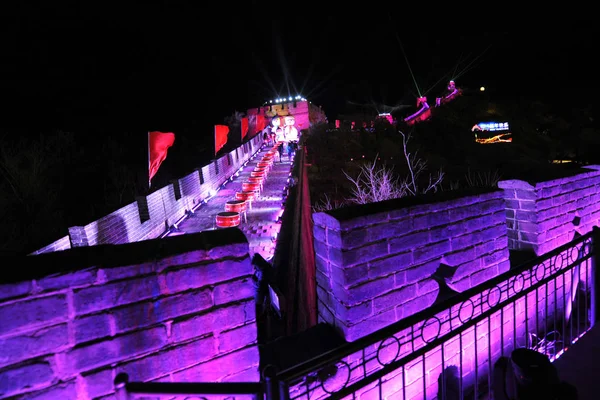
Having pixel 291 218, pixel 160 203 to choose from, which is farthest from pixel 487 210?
pixel 160 203

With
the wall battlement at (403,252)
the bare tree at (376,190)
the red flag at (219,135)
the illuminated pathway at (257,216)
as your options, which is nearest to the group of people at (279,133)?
the red flag at (219,135)

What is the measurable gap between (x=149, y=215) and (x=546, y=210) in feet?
30.4

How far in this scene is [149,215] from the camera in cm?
977

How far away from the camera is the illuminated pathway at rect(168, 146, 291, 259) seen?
31.3 feet

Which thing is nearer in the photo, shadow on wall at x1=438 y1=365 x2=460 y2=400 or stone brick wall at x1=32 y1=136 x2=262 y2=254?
shadow on wall at x1=438 y1=365 x2=460 y2=400

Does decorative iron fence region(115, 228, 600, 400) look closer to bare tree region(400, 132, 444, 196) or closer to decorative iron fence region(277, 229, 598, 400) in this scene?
decorative iron fence region(277, 229, 598, 400)

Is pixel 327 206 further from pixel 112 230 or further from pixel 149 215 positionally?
pixel 112 230

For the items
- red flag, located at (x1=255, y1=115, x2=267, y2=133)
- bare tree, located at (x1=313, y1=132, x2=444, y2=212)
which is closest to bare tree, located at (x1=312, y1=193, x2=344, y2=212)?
bare tree, located at (x1=313, y1=132, x2=444, y2=212)

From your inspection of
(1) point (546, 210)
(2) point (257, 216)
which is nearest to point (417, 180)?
(2) point (257, 216)

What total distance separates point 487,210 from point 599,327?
1.72m

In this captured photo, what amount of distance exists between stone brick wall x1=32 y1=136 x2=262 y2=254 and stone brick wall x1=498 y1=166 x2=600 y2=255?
6.93 meters

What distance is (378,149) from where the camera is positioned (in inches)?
1156

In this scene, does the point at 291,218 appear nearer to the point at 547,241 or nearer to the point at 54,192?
the point at 547,241

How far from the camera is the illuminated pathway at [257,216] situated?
31.3 feet
